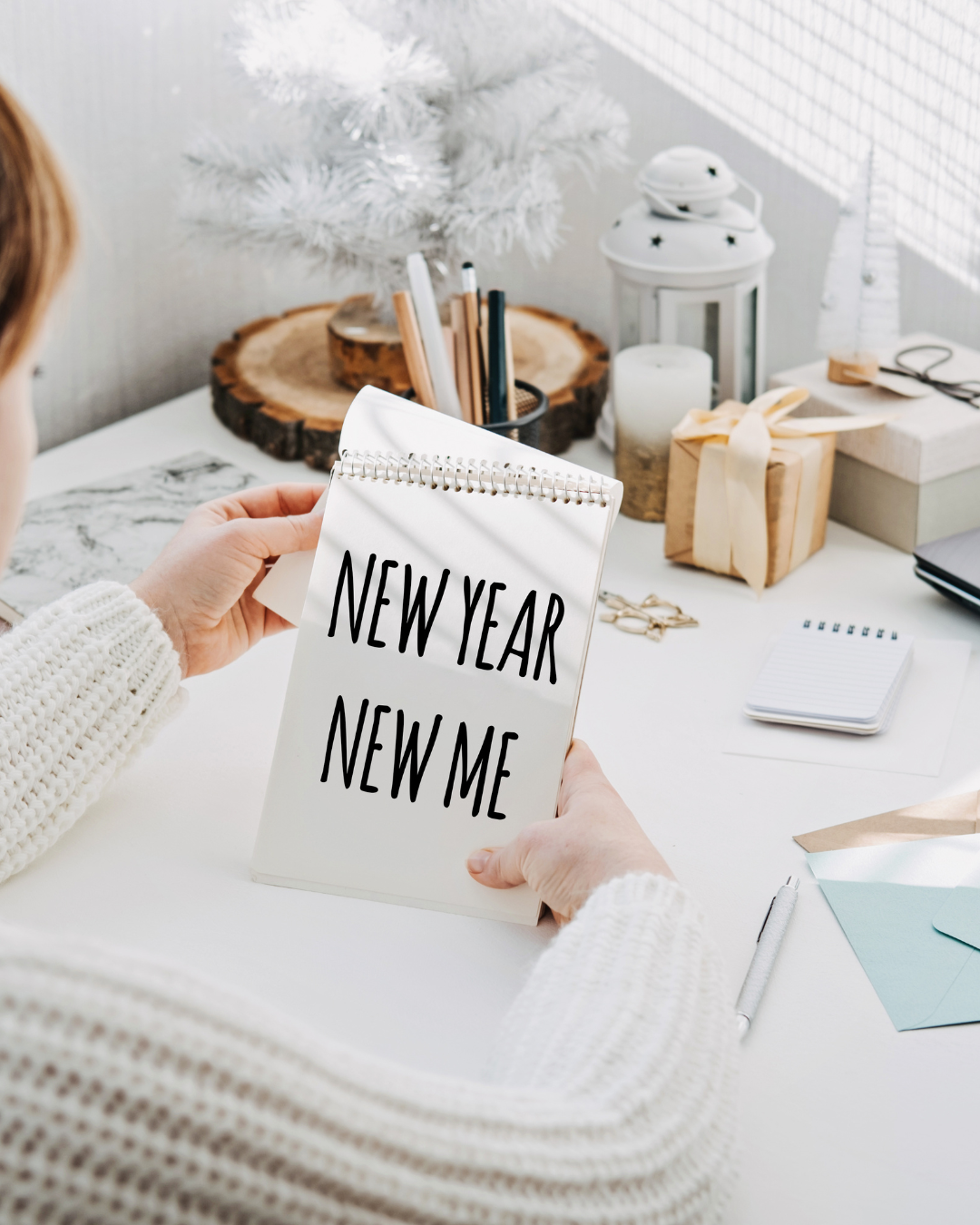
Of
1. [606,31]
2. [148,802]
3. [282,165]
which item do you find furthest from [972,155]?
[148,802]

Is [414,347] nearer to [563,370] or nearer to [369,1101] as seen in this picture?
[563,370]

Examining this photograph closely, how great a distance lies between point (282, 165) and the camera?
104 centimetres

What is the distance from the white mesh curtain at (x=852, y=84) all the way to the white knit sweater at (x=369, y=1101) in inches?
33.4

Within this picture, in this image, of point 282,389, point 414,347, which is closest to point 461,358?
point 414,347

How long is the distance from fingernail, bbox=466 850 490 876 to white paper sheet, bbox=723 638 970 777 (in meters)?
0.20

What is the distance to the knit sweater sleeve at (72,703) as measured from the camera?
617mm

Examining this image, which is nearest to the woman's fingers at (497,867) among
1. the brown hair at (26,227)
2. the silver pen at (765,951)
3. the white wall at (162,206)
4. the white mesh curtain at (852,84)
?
the silver pen at (765,951)

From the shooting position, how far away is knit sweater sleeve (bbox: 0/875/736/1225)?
0.32 m

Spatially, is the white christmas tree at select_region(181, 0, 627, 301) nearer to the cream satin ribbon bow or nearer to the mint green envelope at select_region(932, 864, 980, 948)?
the cream satin ribbon bow

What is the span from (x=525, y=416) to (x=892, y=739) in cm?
40

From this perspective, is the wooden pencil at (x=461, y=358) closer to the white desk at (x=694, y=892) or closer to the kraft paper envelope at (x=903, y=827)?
the white desk at (x=694, y=892)

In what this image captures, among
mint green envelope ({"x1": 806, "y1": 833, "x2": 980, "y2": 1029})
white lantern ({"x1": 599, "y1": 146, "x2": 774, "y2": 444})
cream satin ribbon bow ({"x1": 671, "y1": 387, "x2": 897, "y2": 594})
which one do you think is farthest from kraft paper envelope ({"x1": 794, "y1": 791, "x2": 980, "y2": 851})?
white lantern ({"x1": 599, "y1": 146, "x2": 774, "y2": 444})

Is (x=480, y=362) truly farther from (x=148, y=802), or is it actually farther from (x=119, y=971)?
(x=119, y=971)

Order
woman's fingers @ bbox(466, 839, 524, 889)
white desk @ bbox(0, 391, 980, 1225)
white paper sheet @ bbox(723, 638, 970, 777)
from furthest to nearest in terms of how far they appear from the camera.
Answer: white paper sheet @ bbox(723, 638, 970, 777) → woman's fingers @ bbox(466, 839, 524, 889) → white desk @ bbox(0, 391, 980, 1225)
